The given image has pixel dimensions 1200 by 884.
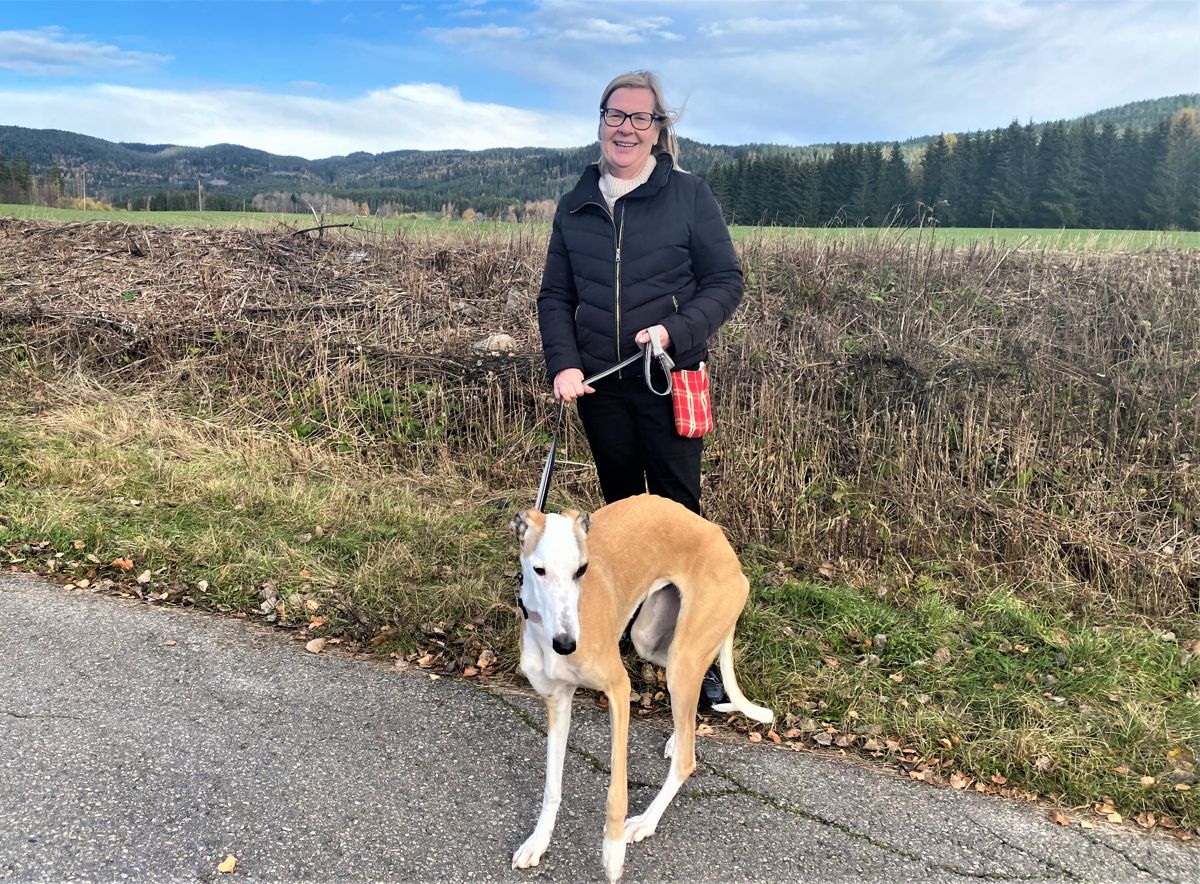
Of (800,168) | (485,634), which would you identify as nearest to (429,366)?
(485,634)

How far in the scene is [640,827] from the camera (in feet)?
9.25

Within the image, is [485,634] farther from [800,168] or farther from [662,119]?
[800,168]

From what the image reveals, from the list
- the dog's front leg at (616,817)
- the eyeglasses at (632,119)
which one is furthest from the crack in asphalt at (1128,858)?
the eyeglasses at (632,119)

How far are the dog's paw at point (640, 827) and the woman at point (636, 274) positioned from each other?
0.93 meters

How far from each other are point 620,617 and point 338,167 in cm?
4032

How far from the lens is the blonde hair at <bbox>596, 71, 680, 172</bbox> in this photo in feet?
11.1

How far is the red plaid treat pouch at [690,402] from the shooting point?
3537 millimetres

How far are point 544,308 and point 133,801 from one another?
8.76 feet

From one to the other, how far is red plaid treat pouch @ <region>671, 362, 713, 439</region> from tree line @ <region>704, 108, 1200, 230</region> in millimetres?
23829

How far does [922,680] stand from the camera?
3.88 m

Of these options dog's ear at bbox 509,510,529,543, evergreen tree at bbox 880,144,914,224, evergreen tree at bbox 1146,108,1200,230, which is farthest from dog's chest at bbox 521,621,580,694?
evergreen tree at bbox 1146,108,1200,230

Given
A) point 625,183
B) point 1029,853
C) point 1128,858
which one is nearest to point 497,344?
point 625,183

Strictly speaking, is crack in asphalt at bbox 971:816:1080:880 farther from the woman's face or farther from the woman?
the woman's face

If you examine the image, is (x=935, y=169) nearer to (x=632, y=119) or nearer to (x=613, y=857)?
(x=632, y=119)
